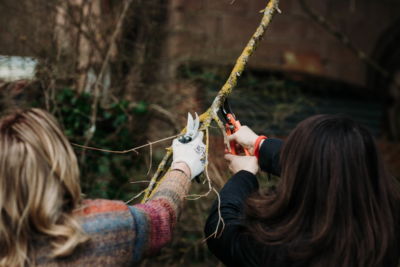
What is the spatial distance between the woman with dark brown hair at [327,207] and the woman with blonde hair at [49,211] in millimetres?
433

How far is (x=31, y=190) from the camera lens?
1539mm

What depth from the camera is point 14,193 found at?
60.5 inches

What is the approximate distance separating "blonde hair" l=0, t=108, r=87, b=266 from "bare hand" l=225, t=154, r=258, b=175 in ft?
2.35

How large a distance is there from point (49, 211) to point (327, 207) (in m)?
0.86

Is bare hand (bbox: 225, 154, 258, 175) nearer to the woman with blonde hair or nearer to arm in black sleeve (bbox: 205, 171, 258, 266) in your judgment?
Answer: arm in black sleeve (bbox: 205, 171, 258, 266)

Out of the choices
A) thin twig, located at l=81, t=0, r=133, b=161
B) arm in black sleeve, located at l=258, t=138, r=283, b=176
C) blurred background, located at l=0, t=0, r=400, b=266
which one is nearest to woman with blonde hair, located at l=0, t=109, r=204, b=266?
arm in black sleeve, located at l=258, t=138, r=283, b=176

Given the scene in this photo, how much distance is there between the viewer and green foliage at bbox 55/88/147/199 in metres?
3.74

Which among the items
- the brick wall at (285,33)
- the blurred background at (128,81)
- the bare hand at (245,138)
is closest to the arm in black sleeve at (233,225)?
the bare hand at (245,138)

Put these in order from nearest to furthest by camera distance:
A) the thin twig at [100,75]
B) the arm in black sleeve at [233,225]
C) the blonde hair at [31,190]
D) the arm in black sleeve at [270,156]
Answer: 1. the blonde hair at [31,190]
2. the arm in black sleeve at [233,225]
3. the arm in black sleeve at [270,156]
4. the thin twig at [100,75]

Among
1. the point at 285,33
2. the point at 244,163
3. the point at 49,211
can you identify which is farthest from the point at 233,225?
the point at 285,33

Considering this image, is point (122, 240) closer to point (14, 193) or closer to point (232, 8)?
point (14, 193)

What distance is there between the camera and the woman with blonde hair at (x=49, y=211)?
5.03ft

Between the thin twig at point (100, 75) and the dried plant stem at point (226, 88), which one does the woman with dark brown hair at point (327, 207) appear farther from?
the thin twig at point (100, 75)

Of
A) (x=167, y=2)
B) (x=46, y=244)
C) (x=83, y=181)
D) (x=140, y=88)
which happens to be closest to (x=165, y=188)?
(x=46, y=244)
